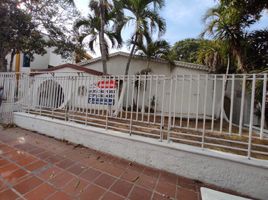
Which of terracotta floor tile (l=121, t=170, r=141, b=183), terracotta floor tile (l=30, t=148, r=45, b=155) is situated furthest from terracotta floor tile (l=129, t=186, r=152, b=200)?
terracotta floor tile (l=30, t=148, r=45, b=155)

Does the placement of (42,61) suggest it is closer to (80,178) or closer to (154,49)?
(154,49)

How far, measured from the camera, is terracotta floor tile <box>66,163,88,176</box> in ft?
10.3

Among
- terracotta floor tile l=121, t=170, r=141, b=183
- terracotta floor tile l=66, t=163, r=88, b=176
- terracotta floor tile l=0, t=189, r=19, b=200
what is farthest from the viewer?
terracotta floor tile l=66, t=163, r=88, b=176

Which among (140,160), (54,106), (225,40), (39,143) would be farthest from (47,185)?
(225,40)

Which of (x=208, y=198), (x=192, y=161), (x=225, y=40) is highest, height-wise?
(x=225, y=40)

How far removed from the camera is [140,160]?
11.8 ft

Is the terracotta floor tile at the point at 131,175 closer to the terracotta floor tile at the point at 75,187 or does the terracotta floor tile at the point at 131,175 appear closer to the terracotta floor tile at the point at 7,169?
the terracotta floor tile at the point at 75,187

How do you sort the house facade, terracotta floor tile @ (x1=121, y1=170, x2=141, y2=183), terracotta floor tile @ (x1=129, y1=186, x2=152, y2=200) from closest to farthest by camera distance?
1. terracotta floor tile @ (x1=129, y1=186, x2=152, y2=200)
2. terracotta floor tile @ (x1=121, y1=170, x2=141, y2=183)
3. the house facade

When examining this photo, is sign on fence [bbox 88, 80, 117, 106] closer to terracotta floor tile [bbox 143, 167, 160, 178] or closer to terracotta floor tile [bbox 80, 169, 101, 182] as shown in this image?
terracotta floor tile [bbox 80, 169, 101, 182]

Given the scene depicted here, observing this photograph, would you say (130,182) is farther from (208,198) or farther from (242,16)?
(242,16)

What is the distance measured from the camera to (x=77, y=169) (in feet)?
10.6

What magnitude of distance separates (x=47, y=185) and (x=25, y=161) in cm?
112

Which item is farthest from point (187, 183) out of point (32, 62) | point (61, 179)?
point (32, 62)

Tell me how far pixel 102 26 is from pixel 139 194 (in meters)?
7.91
